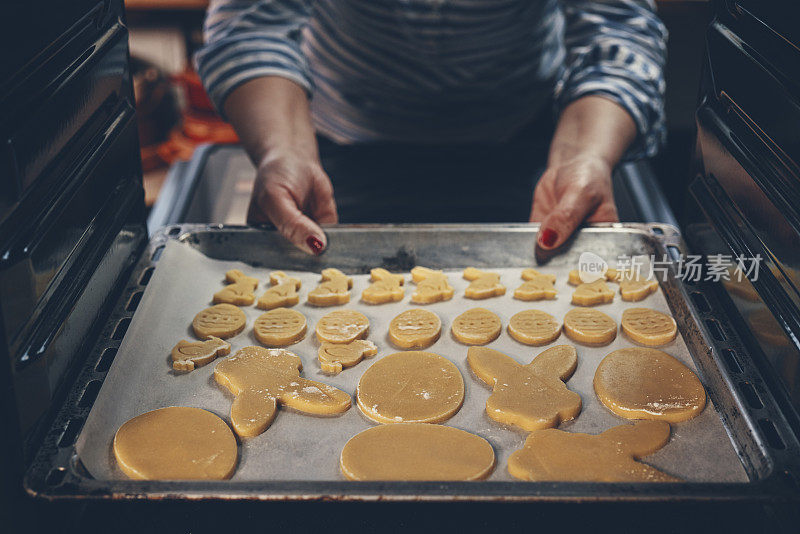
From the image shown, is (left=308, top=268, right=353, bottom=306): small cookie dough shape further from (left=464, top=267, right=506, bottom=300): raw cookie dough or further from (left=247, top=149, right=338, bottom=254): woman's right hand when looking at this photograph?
(left=464, top=267, right=506, bottom=300): raw cookie dough

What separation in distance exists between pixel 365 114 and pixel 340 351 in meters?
0.87

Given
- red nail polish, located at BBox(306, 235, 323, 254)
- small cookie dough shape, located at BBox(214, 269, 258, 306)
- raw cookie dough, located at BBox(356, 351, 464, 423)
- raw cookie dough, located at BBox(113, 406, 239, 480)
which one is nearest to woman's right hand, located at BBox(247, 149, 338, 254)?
red nail polish, located at BBox(306, 235, 323, 254)

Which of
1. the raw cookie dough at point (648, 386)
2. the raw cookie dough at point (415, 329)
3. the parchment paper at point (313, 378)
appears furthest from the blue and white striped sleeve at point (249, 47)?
the raw cookie dough at point (648, 386)

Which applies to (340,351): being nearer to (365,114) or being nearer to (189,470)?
(189,470)

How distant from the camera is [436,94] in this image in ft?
5.60

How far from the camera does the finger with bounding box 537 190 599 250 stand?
1.31m

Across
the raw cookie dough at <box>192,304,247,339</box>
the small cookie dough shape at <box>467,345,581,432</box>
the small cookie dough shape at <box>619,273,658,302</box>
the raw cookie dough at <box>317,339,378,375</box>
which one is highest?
the small cookie dough shape at <box>467,345,581,432</box>

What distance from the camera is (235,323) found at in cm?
116

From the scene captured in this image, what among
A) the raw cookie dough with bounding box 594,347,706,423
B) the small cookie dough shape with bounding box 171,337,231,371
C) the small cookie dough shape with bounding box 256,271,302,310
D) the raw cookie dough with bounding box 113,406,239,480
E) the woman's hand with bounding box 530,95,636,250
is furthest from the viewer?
the woman's hand with bounding box 530,95,636,250

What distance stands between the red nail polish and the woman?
0.13 meters

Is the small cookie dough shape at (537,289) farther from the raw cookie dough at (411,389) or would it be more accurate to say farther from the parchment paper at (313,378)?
the raw cookie dough at (411,389)

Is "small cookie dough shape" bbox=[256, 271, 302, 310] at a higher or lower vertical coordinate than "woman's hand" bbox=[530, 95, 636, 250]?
lower

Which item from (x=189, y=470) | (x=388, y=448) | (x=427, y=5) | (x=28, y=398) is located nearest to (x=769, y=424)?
(x=388, y=448)

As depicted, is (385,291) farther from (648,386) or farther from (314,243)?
(648,386)
